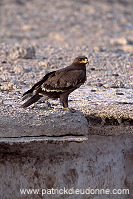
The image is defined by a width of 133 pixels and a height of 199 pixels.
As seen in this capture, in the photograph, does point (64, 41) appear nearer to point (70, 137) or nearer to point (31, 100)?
point (31, 100)

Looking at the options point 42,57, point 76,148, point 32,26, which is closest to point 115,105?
point 76,148

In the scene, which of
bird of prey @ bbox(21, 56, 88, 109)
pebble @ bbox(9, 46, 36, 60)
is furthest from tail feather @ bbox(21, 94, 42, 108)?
pebble @ bbox(9, 46, 36, 60)

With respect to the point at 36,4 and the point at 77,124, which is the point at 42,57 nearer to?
the point at 77,124

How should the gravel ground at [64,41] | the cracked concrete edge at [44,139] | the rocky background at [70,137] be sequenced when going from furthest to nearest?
1. the gravel ground at [64,41]
2. the rocky background at [70,137]
3. the cracked concrete edge at [44,139]

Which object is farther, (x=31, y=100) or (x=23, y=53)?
(x=23, y=53)

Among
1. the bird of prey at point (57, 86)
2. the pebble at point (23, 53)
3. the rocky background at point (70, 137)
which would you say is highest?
the bird of prey at point (57, 86)

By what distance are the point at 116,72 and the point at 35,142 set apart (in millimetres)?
3013

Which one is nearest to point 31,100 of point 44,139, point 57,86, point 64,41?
point 57,86

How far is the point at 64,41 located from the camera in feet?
43.2

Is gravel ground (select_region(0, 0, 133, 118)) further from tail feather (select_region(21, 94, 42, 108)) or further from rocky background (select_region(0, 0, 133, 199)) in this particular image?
tail feather (select_region(21, 94, 42, 108))

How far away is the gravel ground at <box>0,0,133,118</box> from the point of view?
7.09 meters

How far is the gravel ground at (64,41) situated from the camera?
7088mm

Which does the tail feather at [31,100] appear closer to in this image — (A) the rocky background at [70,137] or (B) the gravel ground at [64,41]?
(A) the rocky background at [70,137]

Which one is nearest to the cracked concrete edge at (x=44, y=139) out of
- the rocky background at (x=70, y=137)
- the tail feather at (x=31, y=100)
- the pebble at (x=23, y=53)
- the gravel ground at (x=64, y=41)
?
the rocky background at (x=70, y=137)
